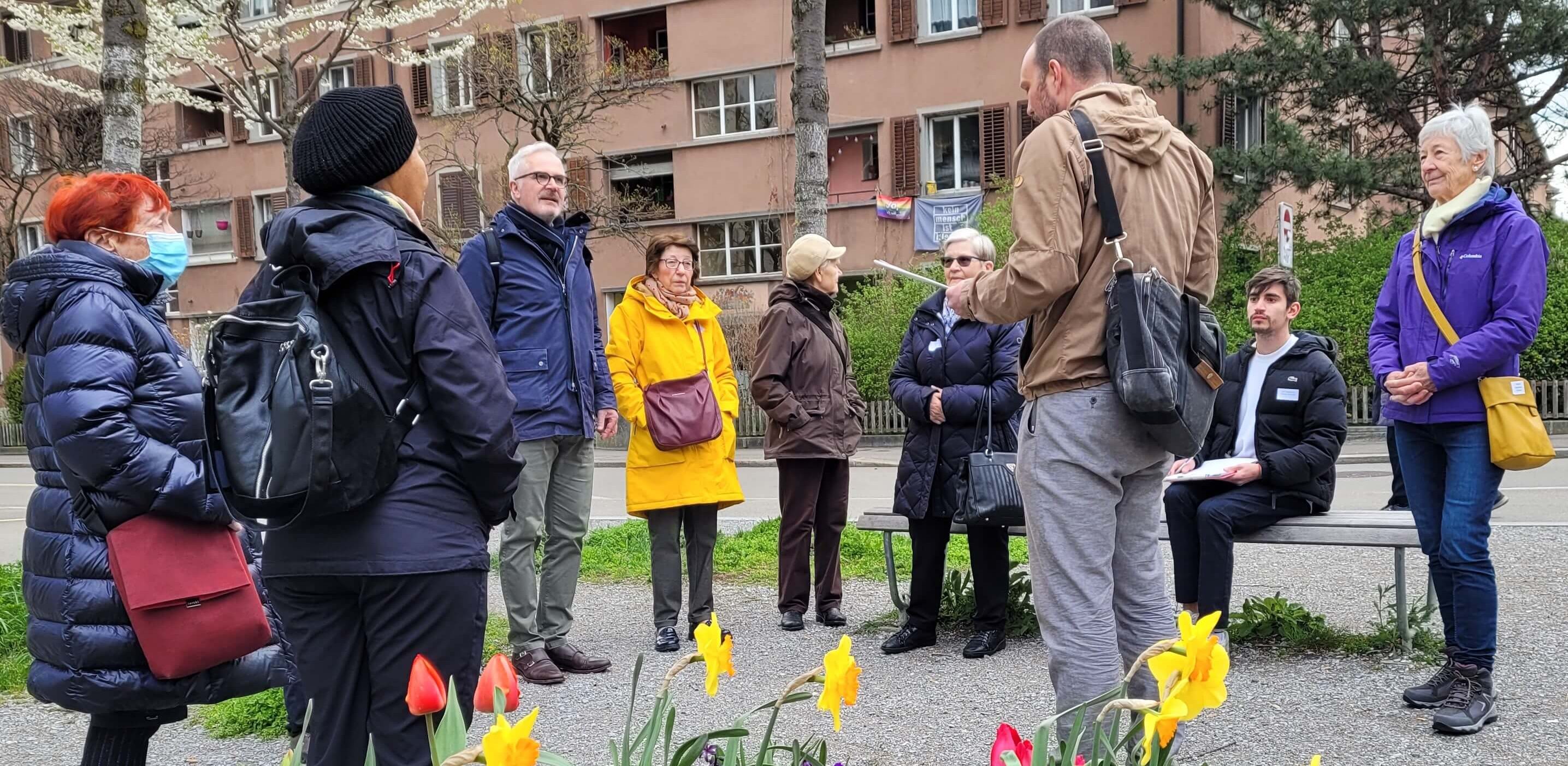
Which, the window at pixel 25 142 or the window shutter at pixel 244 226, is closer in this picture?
the window at pixel 25 142

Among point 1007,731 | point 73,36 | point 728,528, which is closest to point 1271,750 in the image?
point 1007,731

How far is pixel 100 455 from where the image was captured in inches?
130

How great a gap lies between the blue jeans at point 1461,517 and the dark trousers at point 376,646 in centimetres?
322

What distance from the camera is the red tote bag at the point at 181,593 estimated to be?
3354mm

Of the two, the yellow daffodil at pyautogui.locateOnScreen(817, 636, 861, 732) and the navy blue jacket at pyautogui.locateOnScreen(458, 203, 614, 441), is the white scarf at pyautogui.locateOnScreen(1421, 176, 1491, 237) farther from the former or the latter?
the navy blue jacket at pyautogui.locateOnScreen(458, 203, 614, 441)

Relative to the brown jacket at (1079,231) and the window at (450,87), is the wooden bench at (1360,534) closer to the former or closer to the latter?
the brown jacket at (1079,231)

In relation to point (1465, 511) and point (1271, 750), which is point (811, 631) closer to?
point (1271, 750)

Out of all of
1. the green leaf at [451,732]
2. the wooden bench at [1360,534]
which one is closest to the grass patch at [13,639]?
the green leaf at [451,732]

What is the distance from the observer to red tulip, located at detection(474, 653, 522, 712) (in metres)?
1.95

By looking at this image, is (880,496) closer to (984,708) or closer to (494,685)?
(984,708)

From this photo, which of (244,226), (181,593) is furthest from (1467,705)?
(244,226)

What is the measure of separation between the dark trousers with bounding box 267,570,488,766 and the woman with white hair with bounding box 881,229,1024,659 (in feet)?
10.1

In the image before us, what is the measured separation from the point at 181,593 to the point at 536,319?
7.25 ft

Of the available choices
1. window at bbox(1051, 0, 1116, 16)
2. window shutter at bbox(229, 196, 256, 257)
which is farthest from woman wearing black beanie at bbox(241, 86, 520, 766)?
window shutter at bbox(229, 196, 256, 257)
